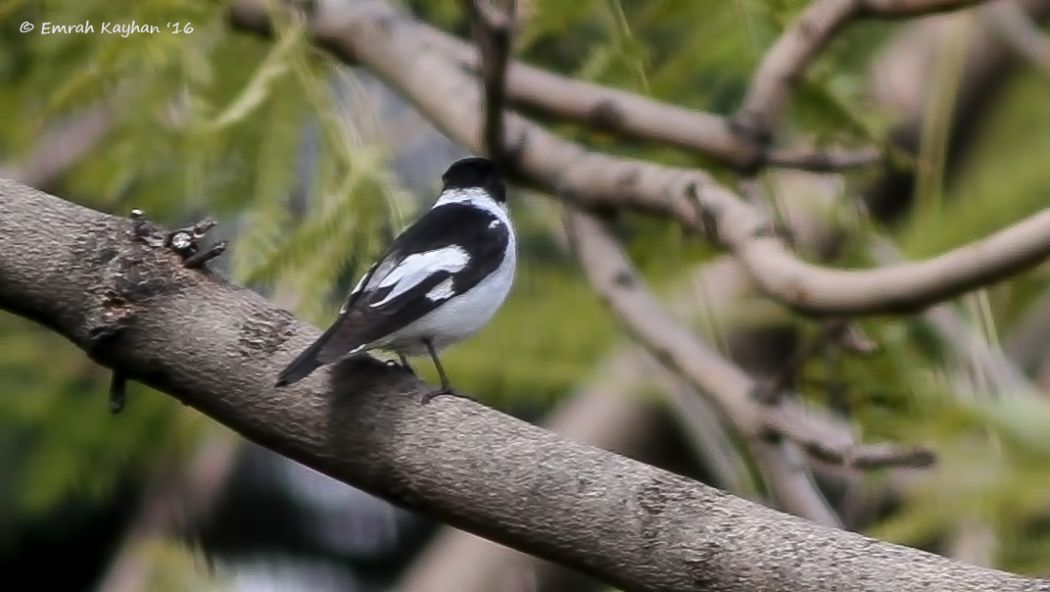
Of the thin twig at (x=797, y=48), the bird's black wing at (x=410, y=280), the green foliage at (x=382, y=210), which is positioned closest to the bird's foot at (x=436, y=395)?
the bird's black wing at (x=410, y=280)

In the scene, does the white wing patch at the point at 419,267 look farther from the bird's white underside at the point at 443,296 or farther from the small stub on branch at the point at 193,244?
the small stub on branch at the point at 193,244

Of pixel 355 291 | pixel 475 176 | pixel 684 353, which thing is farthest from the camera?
pixel 475 176

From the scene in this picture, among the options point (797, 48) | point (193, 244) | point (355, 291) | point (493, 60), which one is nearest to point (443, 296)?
point (355, 291)

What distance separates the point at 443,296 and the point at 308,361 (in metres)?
0.56

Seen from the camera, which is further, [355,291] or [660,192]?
[660,192]

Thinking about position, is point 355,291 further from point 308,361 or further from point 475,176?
point 475,176

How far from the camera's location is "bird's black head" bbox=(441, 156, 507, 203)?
10.5 feet

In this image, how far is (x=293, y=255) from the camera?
2.57 m

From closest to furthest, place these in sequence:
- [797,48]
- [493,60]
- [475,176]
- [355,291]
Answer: [355,291], [493,60], [797,48], [475,176]

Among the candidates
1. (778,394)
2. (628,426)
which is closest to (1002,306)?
(778,394)

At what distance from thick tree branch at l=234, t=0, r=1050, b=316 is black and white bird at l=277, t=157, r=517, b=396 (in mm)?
396

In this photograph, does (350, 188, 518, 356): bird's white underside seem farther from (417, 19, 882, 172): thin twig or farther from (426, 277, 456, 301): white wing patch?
(417, 19, 882, 172): thin twig

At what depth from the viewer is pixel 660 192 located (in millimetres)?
3152

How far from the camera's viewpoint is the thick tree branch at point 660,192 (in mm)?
2422
